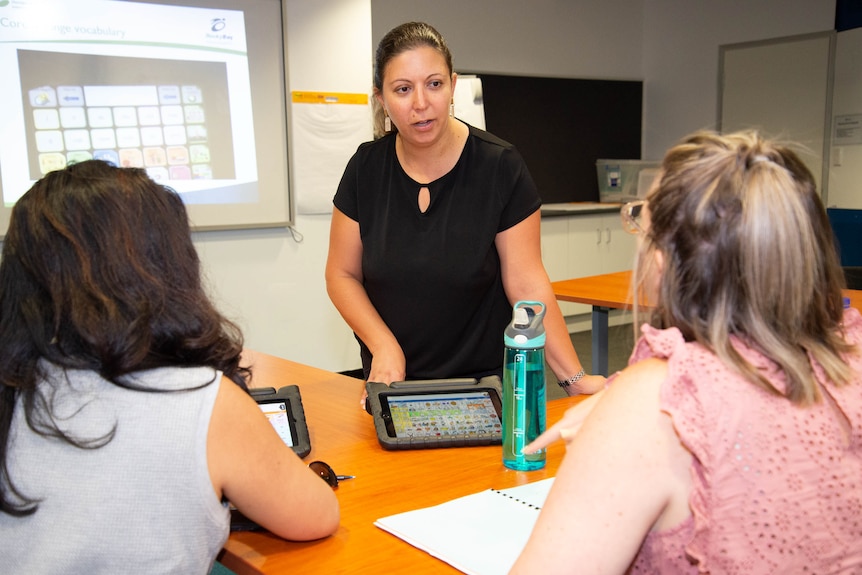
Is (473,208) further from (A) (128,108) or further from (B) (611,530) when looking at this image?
(A) (128,108)

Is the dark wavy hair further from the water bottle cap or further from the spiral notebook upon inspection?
the water bottle cap

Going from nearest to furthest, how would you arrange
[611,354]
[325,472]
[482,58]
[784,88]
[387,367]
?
[325,472]
[387,367]
[611,354]
[482,58]
[784,88]

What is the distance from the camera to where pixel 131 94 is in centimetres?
390

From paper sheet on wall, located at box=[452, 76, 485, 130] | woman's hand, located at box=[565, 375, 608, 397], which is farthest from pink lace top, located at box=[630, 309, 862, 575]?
paper sheet on wall, located at box=[452, 76, 485, 130]

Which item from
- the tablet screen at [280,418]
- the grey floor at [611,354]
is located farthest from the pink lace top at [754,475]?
the grey floor at [611,354]

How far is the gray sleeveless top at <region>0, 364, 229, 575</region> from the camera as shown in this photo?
40.0 inches

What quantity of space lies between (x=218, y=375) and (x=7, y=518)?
0.31 metres

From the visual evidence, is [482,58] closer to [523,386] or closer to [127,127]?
[127,127]

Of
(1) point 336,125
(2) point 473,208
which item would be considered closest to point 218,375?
(2) point 473,208

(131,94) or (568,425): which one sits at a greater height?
(131,94)

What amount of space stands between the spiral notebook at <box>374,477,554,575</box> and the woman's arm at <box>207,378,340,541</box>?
0.39 feet

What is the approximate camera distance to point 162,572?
104cm

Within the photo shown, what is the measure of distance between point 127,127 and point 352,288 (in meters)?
2.35

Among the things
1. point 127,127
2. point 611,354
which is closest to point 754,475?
point 127,127
